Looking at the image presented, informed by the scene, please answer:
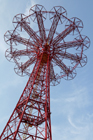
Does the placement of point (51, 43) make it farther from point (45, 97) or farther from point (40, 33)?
point (45, 97)

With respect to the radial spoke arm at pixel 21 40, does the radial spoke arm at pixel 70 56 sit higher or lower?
lower

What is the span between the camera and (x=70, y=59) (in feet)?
94.4

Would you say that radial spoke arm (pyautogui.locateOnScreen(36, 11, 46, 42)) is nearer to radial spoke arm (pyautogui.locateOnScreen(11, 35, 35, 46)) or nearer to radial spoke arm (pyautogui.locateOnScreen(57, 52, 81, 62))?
radial spoke arm (pyautogui.locateOnScreen(11, 35, 35, 46))

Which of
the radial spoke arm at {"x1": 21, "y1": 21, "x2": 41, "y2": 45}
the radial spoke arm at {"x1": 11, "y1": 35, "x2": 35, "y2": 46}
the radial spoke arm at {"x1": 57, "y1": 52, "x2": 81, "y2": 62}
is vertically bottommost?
the radial spoke arm at {"x1": 57, "y1": 52, "x2": 81, "y2": 62}

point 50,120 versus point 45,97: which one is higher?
point 45,97

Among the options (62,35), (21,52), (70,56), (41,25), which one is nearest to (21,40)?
(21,52)

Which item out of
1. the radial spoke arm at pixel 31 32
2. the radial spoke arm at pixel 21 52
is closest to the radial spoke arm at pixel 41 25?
the radial spoke arm at pixel 31 32

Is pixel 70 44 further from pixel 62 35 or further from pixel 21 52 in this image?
pixel 21 52

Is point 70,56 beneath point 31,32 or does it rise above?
beneath

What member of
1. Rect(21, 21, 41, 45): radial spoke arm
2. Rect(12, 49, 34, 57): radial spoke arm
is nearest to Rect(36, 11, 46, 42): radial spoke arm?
Rect(21, 21, 41, 45): radial spoke arm

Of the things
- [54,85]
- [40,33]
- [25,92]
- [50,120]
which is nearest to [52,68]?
[54,85]

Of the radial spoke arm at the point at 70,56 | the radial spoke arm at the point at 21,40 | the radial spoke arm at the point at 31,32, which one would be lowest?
the radial spoke arm at the point at 70,56

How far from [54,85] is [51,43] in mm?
7098

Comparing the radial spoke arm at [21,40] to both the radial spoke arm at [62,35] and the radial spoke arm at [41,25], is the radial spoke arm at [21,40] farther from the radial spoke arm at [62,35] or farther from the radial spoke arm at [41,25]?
the radial spoke arm at [62,35]
